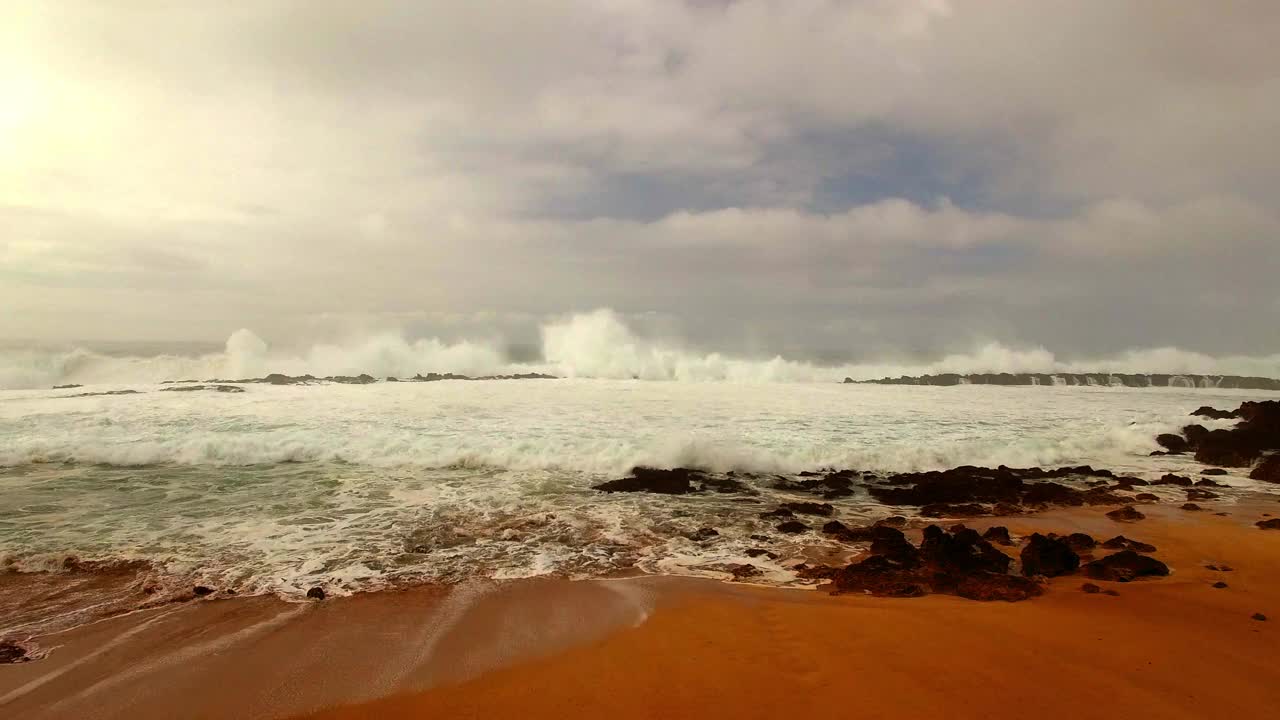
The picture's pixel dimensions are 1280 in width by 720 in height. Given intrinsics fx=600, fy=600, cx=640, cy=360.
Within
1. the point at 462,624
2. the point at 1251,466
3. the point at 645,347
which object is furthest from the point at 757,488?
the point at 645,347

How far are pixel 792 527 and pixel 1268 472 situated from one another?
1123 centimetres

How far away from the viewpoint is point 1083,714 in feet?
12.1

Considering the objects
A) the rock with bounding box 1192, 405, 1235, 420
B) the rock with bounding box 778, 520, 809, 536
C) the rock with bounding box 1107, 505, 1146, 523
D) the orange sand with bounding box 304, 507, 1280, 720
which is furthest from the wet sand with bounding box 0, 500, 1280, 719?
the rock with bounding box 1192, 405, 1235, 420

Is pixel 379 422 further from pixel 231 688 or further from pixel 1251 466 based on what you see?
pixel 1251 466

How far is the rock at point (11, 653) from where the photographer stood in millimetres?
4704

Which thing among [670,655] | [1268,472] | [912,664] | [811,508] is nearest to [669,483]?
[811,508]

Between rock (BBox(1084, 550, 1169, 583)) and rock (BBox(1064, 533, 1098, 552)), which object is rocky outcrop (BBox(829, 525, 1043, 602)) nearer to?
rock (BBox(1084, 550, 1169, 583))

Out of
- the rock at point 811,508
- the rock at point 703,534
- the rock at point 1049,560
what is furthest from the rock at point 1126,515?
the rock at point 703,534

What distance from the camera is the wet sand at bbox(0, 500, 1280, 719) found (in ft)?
13.0

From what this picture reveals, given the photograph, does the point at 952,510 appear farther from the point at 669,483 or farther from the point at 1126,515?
the point at 669,483

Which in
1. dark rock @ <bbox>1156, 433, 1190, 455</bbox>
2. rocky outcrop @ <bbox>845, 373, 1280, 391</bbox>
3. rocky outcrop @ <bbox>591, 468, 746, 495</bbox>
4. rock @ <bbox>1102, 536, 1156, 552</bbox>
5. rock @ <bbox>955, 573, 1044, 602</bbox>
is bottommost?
rock @ <bbox>955, 573, 1044, 602</bbox>

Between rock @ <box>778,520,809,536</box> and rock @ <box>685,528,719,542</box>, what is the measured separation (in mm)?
959

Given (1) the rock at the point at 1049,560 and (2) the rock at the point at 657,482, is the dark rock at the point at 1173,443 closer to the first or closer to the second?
(1) the rock at the point at 1049,560

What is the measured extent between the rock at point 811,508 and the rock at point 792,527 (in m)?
0.85
